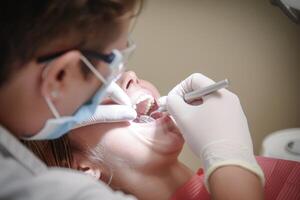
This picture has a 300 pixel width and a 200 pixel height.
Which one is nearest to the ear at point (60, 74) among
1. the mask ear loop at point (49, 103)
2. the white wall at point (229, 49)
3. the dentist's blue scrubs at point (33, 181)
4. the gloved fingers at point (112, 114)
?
the mask ear loop at point (49, 103)

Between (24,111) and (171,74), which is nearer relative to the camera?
(24,111)

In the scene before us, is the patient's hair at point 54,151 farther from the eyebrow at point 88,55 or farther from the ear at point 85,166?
the eyebrow at point 88,55

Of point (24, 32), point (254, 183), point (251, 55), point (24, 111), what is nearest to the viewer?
point (24, 32)

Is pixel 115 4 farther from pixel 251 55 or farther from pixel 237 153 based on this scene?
pixel 251 55

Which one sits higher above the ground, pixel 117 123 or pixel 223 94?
pixel 223 94

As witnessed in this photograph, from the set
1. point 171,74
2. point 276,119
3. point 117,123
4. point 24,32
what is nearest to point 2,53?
point 24,32

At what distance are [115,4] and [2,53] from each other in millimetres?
240

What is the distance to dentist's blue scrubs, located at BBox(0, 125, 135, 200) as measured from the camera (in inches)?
33.4

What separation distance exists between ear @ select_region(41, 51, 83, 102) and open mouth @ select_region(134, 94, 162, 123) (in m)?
0.56

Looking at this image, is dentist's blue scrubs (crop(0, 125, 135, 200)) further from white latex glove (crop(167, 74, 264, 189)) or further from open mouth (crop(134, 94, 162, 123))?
open mouth (crop(134, 94, 162, 123))

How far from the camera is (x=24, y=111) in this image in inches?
36.9

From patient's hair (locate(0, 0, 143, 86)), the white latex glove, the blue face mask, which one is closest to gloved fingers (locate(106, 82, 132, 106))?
the white latex glove

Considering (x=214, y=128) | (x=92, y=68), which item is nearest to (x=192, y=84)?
(x=214, y=128)

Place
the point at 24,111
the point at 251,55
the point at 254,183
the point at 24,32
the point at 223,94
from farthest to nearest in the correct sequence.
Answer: the point at 251,55 < the point at 223,94 < the point at 254,183 < the point at 24,111 < the point at 24,32
